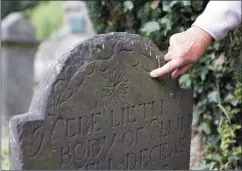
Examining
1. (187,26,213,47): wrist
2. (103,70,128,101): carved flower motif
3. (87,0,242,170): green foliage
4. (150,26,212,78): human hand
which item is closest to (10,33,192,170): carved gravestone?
(103,70,128,101): carved flower motif

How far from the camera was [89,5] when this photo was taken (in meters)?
3.67

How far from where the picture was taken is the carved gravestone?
186 centimetres

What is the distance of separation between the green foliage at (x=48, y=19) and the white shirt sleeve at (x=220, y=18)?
1100 centimetres

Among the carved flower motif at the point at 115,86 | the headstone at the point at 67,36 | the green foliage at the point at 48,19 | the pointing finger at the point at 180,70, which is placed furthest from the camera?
the green foliage at the point at 48,19

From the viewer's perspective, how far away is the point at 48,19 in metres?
13.2

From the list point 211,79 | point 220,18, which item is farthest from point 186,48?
point 211,79

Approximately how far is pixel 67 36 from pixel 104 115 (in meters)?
4.37

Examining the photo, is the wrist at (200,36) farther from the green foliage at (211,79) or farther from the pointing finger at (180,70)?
the green foliage at (211,79)

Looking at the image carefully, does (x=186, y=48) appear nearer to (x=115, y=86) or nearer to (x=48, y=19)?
(x=115, y=86)

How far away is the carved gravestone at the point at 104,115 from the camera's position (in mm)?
1856

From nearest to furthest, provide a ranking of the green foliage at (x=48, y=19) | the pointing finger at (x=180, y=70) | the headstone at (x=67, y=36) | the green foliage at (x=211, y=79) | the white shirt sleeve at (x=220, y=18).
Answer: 1. the white shirt sleeve at (x=220, y=18)
2. the pointing finger at (x=180, y=70)
3. the green foliage at (x=211, y=79)
4. the headstone at (x=67, y=36)
5. the green foliage at (x=48, y=19)

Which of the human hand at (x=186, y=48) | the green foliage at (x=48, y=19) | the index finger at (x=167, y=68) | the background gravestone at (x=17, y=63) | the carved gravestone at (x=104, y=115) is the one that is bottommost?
the carved gravestone at (x=104, y=115)

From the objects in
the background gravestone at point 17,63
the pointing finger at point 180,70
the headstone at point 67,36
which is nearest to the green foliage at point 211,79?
the pointing finger at point 180,70

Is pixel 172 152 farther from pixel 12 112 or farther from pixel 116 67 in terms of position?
pixel 12 112
